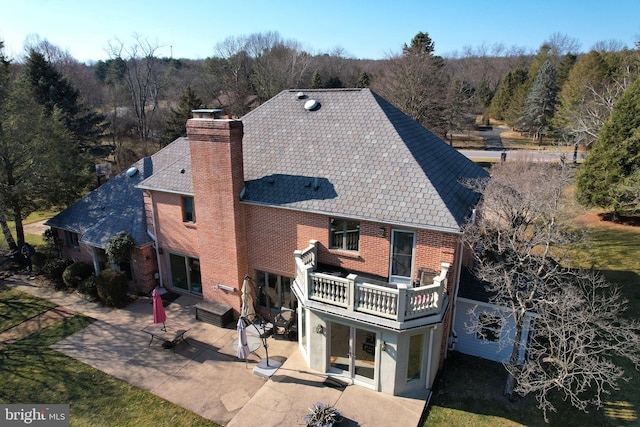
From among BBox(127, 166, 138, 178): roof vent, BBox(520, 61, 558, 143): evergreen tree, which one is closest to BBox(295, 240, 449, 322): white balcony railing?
BBox(127, 166, 138, 178): roof vent

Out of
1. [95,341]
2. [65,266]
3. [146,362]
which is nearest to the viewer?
[146,362]

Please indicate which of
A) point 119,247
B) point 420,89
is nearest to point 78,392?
point 119,247

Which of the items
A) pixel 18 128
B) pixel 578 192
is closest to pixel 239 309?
pixel 18 128

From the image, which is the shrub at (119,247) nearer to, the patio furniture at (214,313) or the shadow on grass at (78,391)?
the shadow on grass at (78,391)

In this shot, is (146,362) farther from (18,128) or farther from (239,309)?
(18,128)

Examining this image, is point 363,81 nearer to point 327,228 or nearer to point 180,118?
point 180,118

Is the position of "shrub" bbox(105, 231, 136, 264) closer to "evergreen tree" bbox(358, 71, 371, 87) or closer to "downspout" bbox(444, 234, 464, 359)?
"downspout" bbox(444, 234, 464, 359)

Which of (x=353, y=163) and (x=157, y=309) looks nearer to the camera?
(x=353, y=163)
